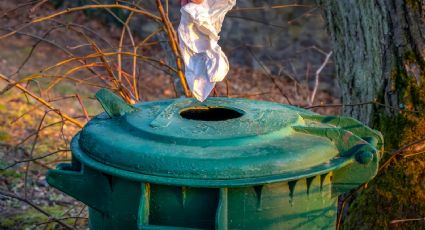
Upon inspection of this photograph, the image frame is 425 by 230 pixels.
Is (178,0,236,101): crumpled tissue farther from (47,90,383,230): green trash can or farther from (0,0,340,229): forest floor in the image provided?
(0,0,340,229): forest floor

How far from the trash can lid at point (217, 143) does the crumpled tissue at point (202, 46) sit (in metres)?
0.15

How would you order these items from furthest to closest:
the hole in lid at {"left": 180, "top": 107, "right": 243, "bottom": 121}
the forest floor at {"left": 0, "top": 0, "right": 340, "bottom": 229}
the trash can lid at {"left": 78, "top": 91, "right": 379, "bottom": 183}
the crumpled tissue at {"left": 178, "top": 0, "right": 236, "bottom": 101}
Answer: the forest floor at {"left": 0, "top": 0, "right": 340, "bottom": 229}
the hole in lid at {"left": 180, "top": 107, "right": 243, "bottom": 121}
the crumpled tissue at {"left": 178, "top": 0, "right": 236, "bottom": 101}
the trash can lid at {"left": 78, "top": 91, "right": 379, "bottom": 183}

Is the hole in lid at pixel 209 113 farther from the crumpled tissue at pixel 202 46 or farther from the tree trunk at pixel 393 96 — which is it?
the tree trunk at pixel 393 96

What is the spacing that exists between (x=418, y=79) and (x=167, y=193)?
5.71 feet

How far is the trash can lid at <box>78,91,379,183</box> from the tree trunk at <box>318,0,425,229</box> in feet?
2.85

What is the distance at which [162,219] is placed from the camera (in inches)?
87.6

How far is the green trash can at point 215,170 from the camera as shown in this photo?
2160 mm

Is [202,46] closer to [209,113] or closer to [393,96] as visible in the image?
[209,113]

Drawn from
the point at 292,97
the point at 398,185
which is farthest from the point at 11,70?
the point at 398,185

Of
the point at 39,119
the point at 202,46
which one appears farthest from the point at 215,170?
the point at 39,119

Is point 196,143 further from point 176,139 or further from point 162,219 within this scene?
point 162,219

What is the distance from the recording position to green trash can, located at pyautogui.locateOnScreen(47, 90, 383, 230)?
2160mm

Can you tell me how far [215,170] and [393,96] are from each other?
1.62 metres

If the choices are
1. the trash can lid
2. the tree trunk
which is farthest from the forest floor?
the trash can lid
